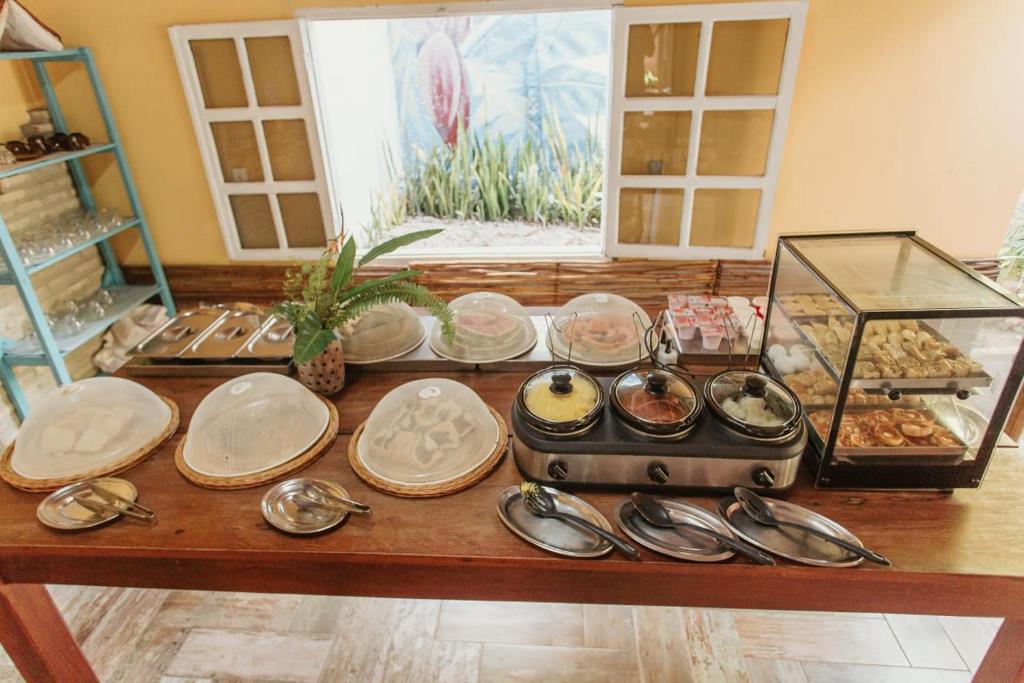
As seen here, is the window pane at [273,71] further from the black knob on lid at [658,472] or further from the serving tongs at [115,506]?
the black knob on lid at [658,472]

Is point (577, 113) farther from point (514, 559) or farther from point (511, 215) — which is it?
point (514, 559)

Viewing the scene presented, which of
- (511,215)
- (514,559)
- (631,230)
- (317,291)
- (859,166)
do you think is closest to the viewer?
(514,559)

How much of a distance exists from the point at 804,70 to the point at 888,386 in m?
1.80

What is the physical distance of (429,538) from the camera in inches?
44.6

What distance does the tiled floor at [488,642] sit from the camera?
1657mm

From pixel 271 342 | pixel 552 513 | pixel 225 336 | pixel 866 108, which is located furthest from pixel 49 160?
pixel 866 108

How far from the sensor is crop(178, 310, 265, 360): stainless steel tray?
67.9 inches

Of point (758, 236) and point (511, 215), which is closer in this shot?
point (758, 236)

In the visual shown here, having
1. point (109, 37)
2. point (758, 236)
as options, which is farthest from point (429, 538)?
point (109, 37)

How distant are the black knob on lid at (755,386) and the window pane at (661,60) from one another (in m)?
1.70

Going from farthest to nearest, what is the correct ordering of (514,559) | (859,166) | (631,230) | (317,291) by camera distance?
(631,230) → (859,166) → (317,291) → (514,559)

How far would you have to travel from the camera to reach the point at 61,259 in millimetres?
2488

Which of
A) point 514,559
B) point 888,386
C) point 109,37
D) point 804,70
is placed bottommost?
point 514,559

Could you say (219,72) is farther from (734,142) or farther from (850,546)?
(850,546)
